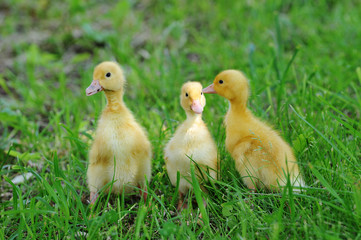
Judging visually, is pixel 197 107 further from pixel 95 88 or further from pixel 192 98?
pixel 95 88

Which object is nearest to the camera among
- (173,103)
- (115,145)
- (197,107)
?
(197,107)

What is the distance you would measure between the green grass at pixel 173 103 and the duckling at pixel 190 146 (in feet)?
0.46

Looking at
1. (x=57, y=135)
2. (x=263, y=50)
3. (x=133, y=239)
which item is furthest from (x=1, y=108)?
(x=263, y=50)

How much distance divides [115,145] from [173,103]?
136 centimetres

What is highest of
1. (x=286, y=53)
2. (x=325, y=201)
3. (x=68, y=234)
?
(x=286, y=53)

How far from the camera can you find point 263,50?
505cm

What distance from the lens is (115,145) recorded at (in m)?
2.65

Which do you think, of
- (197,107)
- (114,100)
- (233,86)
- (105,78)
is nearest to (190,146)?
(197,107)

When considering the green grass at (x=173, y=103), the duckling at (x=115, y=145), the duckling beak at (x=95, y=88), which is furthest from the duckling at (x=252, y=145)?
the duckling beak at (x=95, y=88)

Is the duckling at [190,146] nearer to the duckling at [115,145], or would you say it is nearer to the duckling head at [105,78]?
the duckling at [115,145]

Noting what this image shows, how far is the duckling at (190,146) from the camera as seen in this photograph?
258cm

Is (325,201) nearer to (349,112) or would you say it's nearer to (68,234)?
(68,234)

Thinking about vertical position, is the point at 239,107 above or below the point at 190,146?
above

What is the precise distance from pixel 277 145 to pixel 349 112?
1.46 meters
